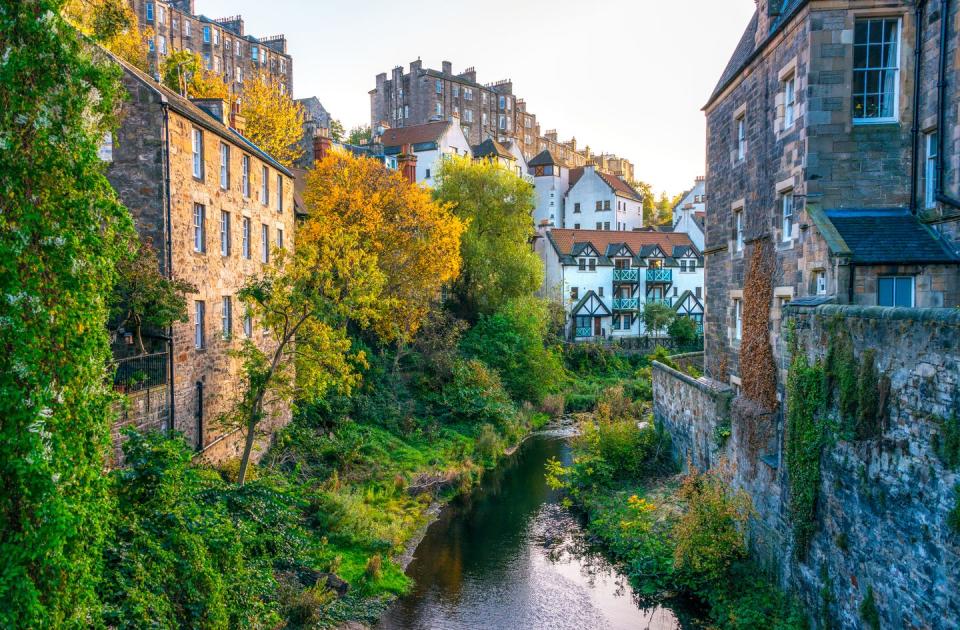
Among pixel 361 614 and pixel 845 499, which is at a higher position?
pixel 845 499

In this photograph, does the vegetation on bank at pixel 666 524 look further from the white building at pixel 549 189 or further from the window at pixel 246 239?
the white building at pixel 549 189

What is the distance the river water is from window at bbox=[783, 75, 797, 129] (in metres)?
12.1

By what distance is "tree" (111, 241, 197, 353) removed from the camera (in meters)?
15.7

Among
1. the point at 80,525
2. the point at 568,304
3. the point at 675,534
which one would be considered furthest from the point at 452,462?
the point at 568,304

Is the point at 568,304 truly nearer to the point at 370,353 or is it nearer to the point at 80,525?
the point at 370,353

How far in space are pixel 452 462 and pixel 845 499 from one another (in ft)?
57.0

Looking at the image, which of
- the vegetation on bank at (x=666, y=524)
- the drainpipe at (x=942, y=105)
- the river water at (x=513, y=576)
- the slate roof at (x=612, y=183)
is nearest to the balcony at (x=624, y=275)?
the slate roof at (x=612, y=183)

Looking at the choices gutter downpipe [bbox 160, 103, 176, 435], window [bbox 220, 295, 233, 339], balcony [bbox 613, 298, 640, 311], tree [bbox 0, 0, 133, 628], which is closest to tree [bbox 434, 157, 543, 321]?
balcony [bbox 613, 298, 640, 311]

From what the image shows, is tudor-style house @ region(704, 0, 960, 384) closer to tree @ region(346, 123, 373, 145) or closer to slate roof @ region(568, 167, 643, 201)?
slate roof @ region(568, 167, 643, 201)

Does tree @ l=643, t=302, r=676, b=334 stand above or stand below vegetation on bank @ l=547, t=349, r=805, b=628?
above

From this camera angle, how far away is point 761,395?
16.5 meters

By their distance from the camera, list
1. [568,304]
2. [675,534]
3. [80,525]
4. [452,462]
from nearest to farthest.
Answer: [80,525] < [675,534] < [452,462] < [568,304]

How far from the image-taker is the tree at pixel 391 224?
3033cm

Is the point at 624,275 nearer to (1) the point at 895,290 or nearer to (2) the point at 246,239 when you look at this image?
(2) the point at 246,239
